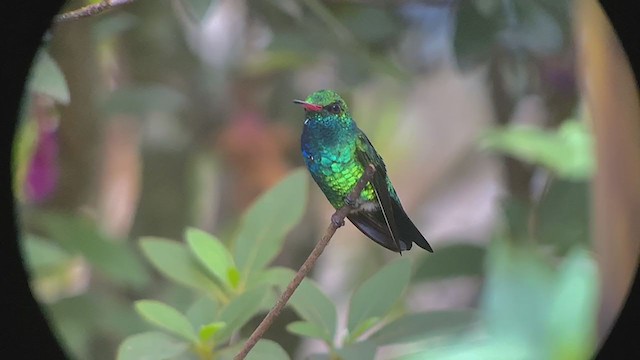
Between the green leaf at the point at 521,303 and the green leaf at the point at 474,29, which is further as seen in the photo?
the green leaf at the point at 474,29

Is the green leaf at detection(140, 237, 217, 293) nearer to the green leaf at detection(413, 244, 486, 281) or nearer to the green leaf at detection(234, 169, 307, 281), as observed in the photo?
the green leaf at detection(234, 169, 307, 281)

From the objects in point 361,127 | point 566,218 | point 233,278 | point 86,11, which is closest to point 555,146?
point 566,218

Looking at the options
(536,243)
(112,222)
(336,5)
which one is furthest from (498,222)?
(112,222)

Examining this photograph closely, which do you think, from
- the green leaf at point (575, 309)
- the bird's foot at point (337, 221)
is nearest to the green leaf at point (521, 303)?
the green leaf at point (575, 309)

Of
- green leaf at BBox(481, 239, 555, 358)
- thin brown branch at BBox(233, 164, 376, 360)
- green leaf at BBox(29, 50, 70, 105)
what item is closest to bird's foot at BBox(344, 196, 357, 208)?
thin brown branch at BBox(233, 164, 376, 360)

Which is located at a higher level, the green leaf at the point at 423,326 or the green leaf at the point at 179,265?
the green leaf at the point at 179,265

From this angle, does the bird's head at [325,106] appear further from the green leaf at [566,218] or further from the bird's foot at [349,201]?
the green leaf at [566,218]
